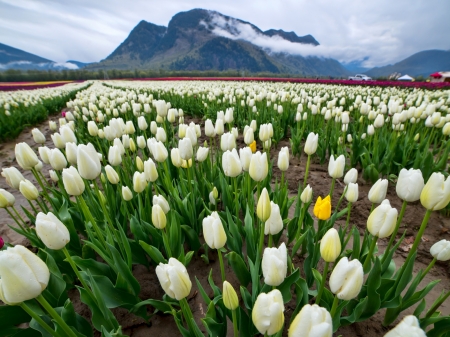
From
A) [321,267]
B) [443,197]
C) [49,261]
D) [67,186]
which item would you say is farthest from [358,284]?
[49,261]

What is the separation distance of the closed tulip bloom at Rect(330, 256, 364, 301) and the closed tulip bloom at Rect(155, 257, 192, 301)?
586 millimetres

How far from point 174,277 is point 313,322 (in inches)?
20.6

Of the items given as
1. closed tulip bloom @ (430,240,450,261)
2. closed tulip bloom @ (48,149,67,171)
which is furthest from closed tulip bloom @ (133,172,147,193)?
closed tulip bloom @ (430,240,450,261)

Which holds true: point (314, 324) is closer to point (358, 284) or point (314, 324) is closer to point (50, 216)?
point (358, 284)

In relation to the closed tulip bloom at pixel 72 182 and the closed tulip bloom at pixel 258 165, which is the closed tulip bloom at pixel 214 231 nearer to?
the closed tulip bloom at pixel 258 165

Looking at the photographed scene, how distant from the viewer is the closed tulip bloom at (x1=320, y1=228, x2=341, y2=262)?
106 centimetres

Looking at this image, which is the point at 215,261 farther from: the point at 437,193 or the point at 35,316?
the point at 437,193

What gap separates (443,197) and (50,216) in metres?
1.82

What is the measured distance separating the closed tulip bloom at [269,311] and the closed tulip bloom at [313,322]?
10 centimetres

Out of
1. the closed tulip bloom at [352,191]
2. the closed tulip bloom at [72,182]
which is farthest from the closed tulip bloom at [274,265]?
the closed tulip bloom at [72,182]

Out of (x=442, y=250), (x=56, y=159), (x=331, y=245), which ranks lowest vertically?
(x=442, y=250)

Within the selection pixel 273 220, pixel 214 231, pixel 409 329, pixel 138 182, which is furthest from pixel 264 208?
pixel 138 182

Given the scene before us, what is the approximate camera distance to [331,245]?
42.2 inches

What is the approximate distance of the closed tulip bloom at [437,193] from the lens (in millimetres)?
1094
